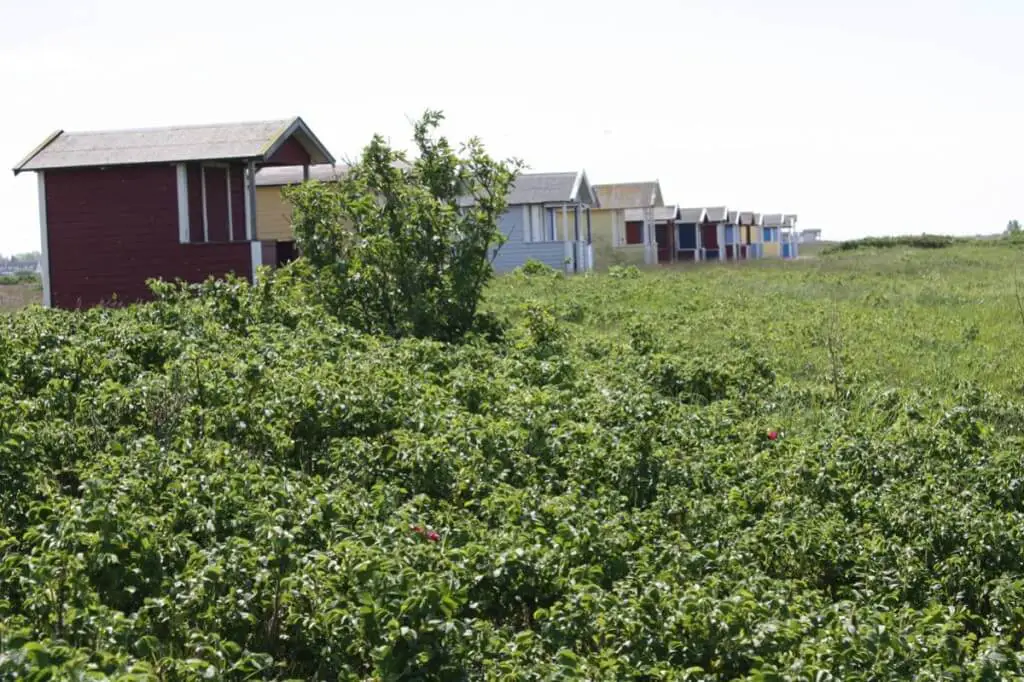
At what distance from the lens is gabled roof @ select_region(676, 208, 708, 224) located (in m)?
66.9

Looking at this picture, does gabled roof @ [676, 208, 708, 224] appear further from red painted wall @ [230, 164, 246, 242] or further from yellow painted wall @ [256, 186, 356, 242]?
red painted wall @ [230, 164, 246, 242]

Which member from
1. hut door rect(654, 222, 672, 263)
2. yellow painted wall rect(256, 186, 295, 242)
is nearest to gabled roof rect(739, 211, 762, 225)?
hut door rect(654, 222, 672, 263)

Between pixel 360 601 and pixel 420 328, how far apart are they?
27.1ft

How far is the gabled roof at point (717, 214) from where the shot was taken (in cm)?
7088

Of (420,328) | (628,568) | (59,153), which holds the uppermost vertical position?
(59,153)

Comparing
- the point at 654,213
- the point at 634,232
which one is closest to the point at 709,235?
the point at 654,213

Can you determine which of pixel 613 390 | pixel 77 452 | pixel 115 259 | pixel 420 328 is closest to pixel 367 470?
pixel 77 452

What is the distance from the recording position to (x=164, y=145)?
21.3 meters

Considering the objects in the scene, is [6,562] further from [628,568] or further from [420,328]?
Answer: [420,328]

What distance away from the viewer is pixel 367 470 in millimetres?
7508

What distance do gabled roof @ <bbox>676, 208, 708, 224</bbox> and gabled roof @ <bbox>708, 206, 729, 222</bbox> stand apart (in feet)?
7.96

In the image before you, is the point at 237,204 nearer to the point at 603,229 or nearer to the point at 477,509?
the point at 477,509

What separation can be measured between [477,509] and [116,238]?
15957 millimetres

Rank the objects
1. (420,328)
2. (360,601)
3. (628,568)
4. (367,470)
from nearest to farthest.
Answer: (360,601) → (628,568) → (367,470) → (420,328)
